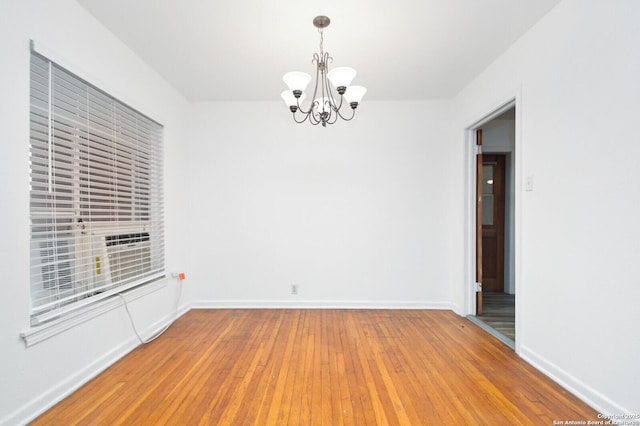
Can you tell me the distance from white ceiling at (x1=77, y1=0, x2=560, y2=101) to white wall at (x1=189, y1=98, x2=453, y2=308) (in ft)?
1.89

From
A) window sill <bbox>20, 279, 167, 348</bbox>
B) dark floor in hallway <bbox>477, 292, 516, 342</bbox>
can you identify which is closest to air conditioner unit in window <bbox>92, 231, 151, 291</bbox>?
window sill <bbox>20, 279, 167, 348</bbox>

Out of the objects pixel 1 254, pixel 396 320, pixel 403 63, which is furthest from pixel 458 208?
pixel 1 254

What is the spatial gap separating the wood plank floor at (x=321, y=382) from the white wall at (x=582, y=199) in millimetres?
301

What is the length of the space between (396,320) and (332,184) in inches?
70.6

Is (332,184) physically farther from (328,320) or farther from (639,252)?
(639,252)

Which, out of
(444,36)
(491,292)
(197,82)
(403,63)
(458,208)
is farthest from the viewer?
(491,292)

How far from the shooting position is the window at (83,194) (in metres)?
1.75

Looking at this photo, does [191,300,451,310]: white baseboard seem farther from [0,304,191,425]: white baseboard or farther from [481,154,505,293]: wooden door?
[481,154,505,293]: wooden door

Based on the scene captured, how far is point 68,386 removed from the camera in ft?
6.25

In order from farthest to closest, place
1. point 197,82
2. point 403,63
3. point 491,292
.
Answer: point 491,292 < point 197,82 < point 403,63

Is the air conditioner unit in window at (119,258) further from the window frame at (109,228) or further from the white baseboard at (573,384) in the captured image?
the white baseboard at (573,384)

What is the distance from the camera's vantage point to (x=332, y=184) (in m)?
3.65

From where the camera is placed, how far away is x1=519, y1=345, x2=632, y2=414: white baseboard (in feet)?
5.41

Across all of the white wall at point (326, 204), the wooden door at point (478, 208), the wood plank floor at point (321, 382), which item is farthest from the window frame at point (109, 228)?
the wooden door at point (478, 208)
